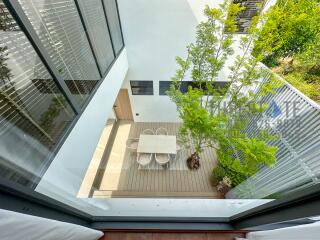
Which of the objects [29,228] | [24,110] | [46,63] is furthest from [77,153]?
[29,228]

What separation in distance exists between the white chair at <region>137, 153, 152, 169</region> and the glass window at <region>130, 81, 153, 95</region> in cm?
231

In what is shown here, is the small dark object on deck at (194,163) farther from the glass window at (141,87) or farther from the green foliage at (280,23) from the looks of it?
the green foliage at (280,23)

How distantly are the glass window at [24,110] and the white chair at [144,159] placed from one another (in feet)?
9.97

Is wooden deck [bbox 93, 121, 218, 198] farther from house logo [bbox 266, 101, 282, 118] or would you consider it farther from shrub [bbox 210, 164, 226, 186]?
house logo [bbox 266, 101, 282, 118]

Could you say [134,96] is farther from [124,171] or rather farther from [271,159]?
[271,159]

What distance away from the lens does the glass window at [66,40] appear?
5.54ft

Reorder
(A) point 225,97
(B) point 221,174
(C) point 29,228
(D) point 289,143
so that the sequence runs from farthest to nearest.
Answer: (B) point 221,174 < (A) point 225,97 < (D) point 289,143 < (C) point 29,228

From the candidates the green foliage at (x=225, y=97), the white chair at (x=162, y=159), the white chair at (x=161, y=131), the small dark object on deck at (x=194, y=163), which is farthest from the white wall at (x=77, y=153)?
the small dark object on deck at (x=194, y=163)

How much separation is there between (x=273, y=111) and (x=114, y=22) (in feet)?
13.6

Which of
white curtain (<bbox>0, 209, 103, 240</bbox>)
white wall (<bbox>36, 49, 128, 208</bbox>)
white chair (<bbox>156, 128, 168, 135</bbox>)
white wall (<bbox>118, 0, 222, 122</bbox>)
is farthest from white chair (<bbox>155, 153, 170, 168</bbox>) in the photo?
white curtain (<bbox>0, 209, 103, 240</bbox>)

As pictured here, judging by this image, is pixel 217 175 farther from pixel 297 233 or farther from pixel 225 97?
pixel 297 233

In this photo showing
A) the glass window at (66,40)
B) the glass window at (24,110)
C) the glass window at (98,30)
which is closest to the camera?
the glass window at (24,110)

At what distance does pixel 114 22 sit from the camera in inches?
165

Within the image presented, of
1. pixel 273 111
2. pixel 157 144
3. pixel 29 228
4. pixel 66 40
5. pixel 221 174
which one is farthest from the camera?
pixel 157 144
